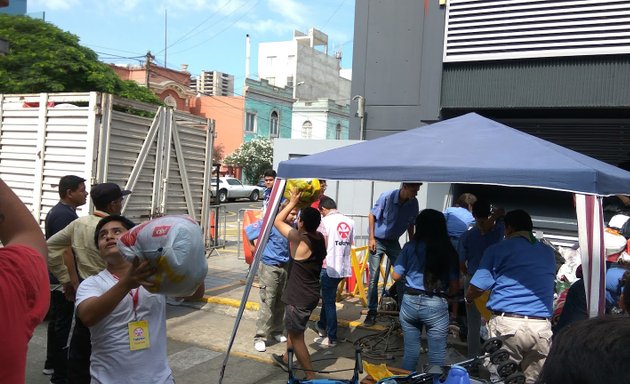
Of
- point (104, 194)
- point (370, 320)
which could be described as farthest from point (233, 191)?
point (104, 194)

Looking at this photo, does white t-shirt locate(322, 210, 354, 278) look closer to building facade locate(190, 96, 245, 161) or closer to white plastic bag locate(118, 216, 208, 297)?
white plastic bag locate(118, 216, 208, 297)

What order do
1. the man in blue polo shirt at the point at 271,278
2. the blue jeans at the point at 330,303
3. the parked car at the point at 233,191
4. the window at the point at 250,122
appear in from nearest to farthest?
the man in blue polo shirt at the point at 271,278 < the blue jeans at the point at 330,303 < the parked car at the point at 233,191 < the window at the point at 250,122

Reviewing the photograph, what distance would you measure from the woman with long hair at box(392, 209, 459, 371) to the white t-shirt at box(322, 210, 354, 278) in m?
1.67

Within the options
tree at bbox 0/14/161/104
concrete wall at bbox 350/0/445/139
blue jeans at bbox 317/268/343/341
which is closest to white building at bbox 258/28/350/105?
tree at bbox 0/14/161/104

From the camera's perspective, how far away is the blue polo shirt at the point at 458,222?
6684 mm

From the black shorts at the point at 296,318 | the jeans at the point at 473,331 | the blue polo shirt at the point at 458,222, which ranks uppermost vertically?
the blue polo shirt at the point at 458,222

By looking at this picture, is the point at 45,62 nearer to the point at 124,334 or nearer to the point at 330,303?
the point at 330,303

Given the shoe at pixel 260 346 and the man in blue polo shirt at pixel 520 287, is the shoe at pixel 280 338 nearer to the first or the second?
the shoe at pixel 260 346

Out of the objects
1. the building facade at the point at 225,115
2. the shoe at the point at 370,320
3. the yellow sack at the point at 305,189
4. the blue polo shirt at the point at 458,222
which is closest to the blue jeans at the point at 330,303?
the shoe at the point at 370,320

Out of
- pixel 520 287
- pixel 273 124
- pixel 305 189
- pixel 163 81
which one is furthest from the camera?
pixel 273 124

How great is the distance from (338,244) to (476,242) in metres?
1.62

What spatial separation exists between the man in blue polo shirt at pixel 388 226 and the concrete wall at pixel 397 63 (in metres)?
4.53

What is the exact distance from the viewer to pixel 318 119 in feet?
145

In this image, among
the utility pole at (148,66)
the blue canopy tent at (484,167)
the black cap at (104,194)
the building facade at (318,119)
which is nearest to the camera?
the blue canopy tent at (484,167)
